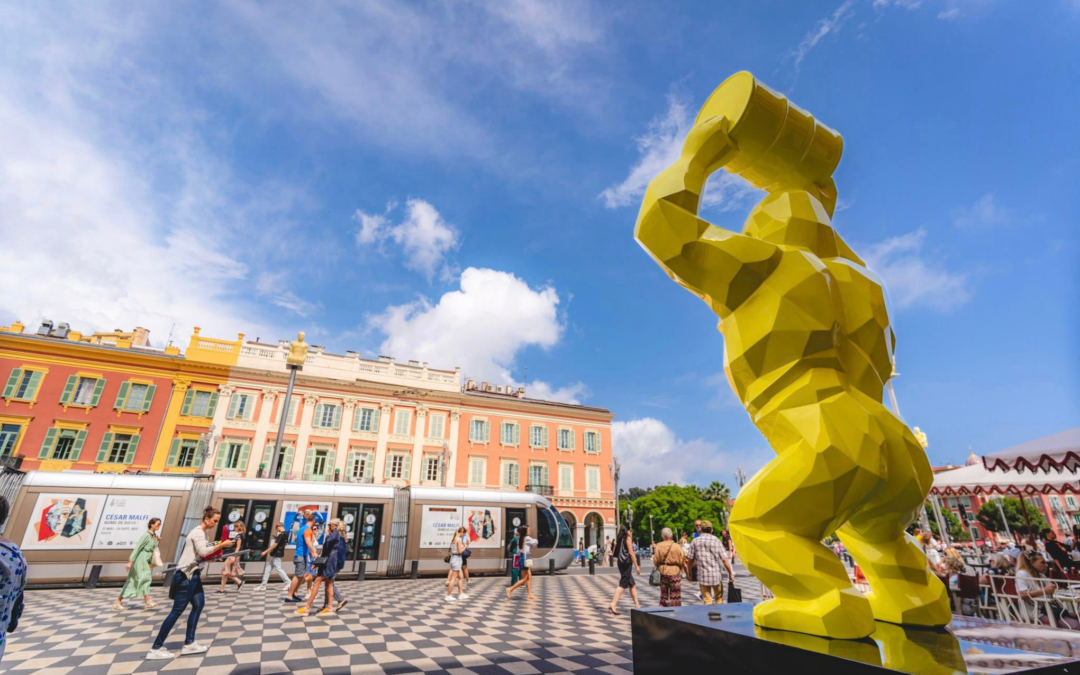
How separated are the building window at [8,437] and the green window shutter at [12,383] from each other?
1310 millimetres

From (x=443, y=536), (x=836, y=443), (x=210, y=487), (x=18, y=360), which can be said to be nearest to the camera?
(x=836, y=443)

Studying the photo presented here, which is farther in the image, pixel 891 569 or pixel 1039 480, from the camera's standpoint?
pixel 1039 480

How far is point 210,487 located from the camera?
1173 centimetres

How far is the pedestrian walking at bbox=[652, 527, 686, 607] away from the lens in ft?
20.6

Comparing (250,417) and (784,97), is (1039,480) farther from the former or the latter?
(250,417)

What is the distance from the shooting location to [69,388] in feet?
69.7

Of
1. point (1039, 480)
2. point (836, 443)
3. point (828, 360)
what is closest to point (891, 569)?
point (836, 443)

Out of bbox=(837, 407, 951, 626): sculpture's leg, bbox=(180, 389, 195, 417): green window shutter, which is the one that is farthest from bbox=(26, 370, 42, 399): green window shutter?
bbox=(837, 407, 951, 626): sculpture's leg

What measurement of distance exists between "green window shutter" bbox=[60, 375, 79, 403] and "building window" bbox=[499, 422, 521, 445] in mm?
19450

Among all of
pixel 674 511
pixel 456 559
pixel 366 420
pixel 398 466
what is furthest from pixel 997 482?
pixel 674 511

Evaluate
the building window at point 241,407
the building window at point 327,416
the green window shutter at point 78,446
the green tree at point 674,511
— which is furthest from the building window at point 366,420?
the green tree at point 674,511

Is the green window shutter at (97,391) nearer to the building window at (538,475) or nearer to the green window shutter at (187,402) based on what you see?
the green window shutter at (187,402)

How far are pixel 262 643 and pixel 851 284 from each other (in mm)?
6589

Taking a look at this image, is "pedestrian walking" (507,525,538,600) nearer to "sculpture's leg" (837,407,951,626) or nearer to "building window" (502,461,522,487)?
"sculpture's leg" (837,407,951,626)
